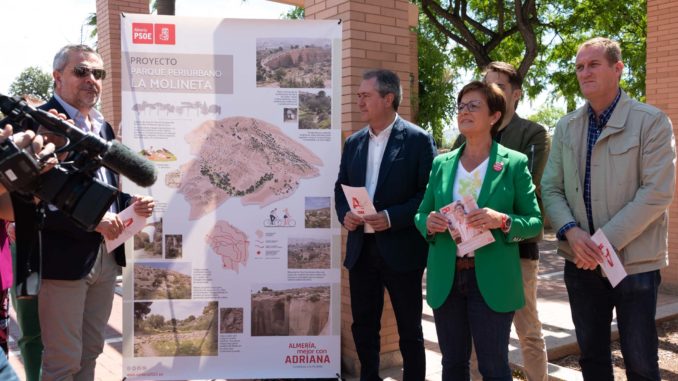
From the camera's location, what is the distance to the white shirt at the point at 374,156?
3.67 m

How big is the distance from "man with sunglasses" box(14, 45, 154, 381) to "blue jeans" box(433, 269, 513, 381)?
1824mm

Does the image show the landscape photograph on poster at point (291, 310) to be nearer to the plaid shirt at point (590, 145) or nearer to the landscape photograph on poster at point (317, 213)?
the landscape photograph on poster at point (317, 213)

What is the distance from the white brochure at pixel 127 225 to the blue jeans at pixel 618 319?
245 centimetres

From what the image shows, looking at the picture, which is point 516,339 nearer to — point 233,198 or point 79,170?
point 233,198

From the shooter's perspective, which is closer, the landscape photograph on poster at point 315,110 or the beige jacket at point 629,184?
the beige jacket at point 629,184

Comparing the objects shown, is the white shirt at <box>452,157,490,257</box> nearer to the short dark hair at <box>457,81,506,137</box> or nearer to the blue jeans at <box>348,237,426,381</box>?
the short dark hair at <box>457,81,506,137</box>

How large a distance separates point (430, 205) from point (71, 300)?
80.9 inches

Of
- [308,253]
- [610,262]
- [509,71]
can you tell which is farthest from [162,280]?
[610,262]

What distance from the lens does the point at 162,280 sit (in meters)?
3.88

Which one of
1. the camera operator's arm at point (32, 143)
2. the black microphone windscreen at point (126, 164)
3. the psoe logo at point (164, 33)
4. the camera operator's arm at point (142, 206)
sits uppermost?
the psoe logo at point (164, 33)

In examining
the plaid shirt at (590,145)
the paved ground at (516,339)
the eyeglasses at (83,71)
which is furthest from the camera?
the paved ground at (516,339)

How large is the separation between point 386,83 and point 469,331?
1659 millimetres

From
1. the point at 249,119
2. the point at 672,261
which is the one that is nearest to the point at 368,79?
the point at 249,119

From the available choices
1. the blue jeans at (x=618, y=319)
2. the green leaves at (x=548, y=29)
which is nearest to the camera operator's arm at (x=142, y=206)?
the blue jeans at (x=618, y=319)
